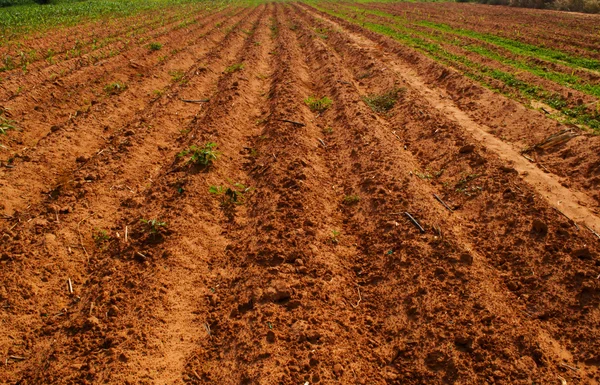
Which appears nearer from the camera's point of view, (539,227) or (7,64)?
(539,227)

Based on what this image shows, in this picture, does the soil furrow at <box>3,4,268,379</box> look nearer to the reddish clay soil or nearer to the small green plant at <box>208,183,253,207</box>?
the small green plant at <box>208,183,253,207</box>

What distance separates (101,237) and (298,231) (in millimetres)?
2542

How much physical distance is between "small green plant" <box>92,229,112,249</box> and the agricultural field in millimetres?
24

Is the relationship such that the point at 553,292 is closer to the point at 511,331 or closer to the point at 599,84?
the point at 511,331

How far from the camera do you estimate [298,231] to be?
426 centimetres

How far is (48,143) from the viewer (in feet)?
19.5

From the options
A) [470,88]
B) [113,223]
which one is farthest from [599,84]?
[113,223]

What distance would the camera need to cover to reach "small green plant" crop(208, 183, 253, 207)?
501 cm

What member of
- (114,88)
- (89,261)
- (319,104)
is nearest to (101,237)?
(89,261)

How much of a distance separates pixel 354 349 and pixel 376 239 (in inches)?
60.7

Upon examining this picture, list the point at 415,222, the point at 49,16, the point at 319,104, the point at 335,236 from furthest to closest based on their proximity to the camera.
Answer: the point at 49,16 < the point at 319,104 < the point at 335,236 < the point at 415,222

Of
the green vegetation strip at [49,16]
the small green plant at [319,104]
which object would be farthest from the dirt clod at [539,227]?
the green vegetation strip at [49,16]

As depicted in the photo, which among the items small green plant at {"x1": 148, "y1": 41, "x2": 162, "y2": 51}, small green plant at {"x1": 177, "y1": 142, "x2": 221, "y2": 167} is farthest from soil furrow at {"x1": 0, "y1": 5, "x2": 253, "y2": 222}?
small green plant at {"x1": 148, "y1": 41, "x2": 162, "y2": 51}

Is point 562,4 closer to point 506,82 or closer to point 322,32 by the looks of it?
point 322,32
